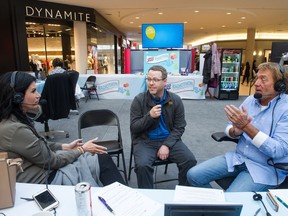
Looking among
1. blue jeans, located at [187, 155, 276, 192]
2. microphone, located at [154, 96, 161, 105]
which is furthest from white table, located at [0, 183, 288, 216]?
microphone, located at [154, 96, 161, 105]

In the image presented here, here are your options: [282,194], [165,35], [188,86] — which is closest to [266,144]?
[282,194]

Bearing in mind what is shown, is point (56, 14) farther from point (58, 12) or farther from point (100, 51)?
point (100, 51)

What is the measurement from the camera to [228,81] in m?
7.15

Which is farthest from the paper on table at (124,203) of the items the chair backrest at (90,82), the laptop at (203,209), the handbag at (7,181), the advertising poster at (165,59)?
the advertising poster at (165,59)

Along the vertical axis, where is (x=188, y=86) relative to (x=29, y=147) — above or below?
below

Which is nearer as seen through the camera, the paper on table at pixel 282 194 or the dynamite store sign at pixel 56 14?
the paper on table at pixel 282 194

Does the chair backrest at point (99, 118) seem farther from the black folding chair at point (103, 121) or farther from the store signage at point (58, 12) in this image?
the store signage at point (58, 12)

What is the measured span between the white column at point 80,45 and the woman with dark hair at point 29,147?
739cm

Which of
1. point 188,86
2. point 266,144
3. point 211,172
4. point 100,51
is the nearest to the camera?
point 266,144

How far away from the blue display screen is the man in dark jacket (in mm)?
6040

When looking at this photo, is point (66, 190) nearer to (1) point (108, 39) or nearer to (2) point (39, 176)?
(2) point (39, 176)

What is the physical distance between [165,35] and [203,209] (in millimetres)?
7629

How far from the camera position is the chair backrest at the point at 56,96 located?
352 centimetres

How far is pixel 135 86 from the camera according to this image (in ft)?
23.1
